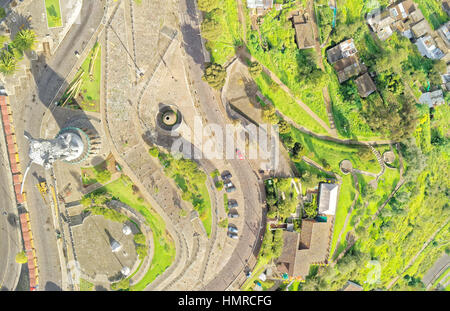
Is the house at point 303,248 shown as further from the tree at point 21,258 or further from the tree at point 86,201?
the tree at point 21,258

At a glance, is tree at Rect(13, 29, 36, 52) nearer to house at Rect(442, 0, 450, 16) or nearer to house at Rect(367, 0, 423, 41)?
house at Rect(367, 0, 423, 41)

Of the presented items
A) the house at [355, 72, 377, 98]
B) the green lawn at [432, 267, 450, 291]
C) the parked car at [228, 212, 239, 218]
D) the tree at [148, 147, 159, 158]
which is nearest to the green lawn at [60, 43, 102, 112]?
the tree at [148, 147, 159, 158]

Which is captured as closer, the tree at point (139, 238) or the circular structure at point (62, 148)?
the circular structure at point (62, 148)

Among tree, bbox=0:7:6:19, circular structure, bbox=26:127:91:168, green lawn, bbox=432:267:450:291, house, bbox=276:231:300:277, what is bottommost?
green lawn, bbox=432:267:450:291

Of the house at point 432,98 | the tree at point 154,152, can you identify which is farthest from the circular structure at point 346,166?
the tree at point 154,152

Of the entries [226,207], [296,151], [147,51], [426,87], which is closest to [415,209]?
[426,87]

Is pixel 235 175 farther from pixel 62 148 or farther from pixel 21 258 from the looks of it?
pixel 21 258
